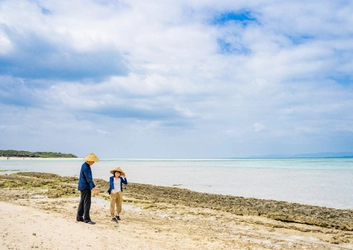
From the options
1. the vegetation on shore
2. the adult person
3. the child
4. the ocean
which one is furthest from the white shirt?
the vegetation on shore

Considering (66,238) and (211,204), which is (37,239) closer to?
(66,238)

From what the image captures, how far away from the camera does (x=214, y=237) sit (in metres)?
10.8

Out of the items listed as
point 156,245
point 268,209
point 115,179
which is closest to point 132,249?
point 156,245

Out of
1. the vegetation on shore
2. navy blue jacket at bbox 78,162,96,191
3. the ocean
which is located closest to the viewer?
navy blue jacket at bbox 78,162,96,191

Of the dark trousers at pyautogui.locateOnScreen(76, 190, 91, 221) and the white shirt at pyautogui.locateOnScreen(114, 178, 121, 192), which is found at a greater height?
the white shirt at pyautogui.locateOnScreen(114, 178, 121, 192)

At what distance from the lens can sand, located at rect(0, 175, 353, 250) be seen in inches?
348

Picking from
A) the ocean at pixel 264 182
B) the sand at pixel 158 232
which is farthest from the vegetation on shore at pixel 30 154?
the sand at pixel 158 232

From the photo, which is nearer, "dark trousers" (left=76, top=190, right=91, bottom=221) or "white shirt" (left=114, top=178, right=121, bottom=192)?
"dark trousers" (left=76, top=190, right=91, bottom=221)

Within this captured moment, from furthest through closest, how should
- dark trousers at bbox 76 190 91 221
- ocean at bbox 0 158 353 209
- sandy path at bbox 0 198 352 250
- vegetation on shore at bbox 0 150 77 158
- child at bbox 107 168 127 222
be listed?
vegetation on shore at bbox 0 150 77 158
ocean at bbox 0 158 353 209
child at bbox 107 168 127 222
dark trousers at bbox 76 190 91 221
sandy path at bbox 0 198 352 250

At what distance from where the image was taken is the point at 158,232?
11109 mm

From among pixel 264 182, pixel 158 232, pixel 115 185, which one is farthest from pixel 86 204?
pixel 264 182

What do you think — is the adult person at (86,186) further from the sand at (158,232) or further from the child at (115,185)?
the child at (115,185)

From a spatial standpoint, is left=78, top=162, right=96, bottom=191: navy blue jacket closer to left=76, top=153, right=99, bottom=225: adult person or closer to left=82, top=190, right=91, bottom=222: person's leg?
left=76, top=153, right=99, bottom=225: adult person

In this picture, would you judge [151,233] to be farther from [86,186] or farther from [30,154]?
[30,154]
